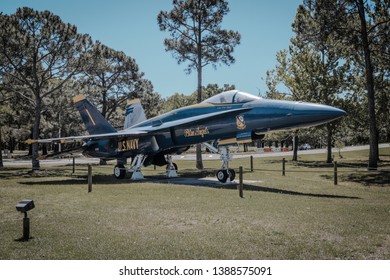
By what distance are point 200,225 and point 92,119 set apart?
15.2m

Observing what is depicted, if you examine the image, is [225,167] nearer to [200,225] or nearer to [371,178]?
[371,178]

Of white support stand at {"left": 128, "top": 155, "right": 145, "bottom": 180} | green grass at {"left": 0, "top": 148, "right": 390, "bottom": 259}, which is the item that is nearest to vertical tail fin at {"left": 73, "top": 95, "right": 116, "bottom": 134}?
white support stand at {"left": 128, "top": 155, "right": 145, "bottom": 180}

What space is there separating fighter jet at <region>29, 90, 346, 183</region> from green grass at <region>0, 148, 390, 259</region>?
261 centimetres

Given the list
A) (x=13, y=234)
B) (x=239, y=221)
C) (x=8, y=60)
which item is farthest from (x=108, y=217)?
(x=8, y=60)

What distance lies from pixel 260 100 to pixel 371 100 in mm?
9874

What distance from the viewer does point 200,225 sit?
7645 mm

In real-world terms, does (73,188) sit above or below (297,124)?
below

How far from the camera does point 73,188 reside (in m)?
14.1

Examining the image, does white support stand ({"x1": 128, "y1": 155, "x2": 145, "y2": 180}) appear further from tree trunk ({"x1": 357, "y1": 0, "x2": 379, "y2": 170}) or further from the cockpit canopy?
tree trunk ({"x1": 357, "y1": 0, "x2": 379, "y2": 170})

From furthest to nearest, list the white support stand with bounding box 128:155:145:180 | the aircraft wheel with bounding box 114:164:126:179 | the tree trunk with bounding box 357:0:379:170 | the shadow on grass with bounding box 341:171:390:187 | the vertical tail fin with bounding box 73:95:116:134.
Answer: the vertical tail fin with bounding box 73:95:116:134, the tree trunk with bounding box 357:0:379:170, the aircraft wheel with bounding box 114:164:126:179, the white support stand with bounding box 128:155:145:180, the shadow on grass with bounding box 341:171:390:187

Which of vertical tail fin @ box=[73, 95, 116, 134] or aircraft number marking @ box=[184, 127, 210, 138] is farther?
vertical tail fin @ box=[73, 95, 116, 134]

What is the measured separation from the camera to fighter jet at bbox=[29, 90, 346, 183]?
12.0m

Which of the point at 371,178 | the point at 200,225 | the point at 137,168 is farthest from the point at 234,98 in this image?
the point at 371,178

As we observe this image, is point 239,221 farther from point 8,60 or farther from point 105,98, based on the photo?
point 105,98
